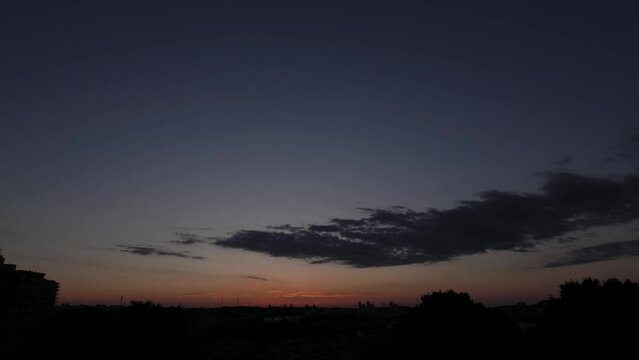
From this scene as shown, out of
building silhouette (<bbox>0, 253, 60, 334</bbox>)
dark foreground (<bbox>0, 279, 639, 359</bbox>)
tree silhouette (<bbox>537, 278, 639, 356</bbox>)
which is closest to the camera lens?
tree silhouette (<bbox>537, 278, 639, 356</bbox>)

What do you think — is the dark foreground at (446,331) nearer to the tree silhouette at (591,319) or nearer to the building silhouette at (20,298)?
the tree silhouette at (591,319)

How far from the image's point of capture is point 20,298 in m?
108

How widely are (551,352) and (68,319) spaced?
40.6m

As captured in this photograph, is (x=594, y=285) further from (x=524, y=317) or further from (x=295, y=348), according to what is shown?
(x=524, y=317)

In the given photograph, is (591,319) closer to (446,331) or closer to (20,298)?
(446,331)

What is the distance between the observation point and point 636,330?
38.6 m

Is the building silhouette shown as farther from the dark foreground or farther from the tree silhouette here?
the tree silhouette

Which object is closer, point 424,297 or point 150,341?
point 150,341

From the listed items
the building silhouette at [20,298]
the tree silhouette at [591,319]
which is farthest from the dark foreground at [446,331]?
the building silhouette at [20,298]

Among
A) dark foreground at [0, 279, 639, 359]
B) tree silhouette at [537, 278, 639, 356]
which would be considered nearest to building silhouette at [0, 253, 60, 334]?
dark foreground at [0, 279, 639, 359]

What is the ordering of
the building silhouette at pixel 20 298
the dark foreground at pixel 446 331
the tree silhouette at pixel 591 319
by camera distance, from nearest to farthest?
1. the tree silhouette at pixel 591 319
2. the dark foreground at pixel 446 331
3. the building silhouette at pixel 20 298

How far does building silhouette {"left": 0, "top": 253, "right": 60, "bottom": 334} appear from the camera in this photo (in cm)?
10438

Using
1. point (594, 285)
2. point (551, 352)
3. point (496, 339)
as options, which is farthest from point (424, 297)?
point (594, 285)

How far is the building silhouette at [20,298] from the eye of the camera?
104375 millimetres
